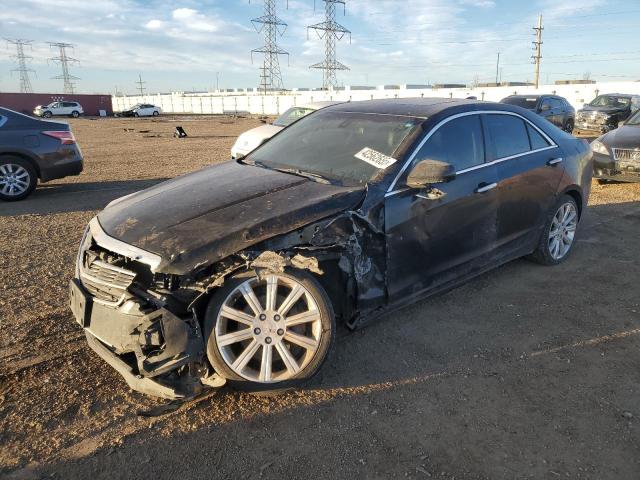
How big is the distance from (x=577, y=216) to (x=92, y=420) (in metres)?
4.97

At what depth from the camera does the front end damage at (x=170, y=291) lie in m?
2.58

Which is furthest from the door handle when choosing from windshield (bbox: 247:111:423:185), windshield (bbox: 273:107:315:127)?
windshield (bbox: 273:107:315:127)

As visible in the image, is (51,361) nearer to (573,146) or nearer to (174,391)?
(174,391)

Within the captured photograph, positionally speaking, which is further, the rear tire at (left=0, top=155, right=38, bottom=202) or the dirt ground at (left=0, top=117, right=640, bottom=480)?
the rear tire at (left=0, top=155, right=38, bottom=202)

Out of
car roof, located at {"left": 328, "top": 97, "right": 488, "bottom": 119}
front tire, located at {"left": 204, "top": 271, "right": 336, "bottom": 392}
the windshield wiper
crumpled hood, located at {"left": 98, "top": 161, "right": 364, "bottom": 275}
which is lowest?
front tire, located at {"left": 204, "top": 271, "right": 336, "bottom": 392}

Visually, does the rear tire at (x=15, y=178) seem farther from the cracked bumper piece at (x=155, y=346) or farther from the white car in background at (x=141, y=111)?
the white car in background at (x=141, y=111)

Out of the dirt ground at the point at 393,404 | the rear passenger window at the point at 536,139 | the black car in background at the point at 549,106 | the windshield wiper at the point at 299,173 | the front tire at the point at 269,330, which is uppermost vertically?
the black car in background at the point at 549,106

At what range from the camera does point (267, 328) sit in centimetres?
283

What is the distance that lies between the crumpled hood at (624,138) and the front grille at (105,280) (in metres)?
8.86

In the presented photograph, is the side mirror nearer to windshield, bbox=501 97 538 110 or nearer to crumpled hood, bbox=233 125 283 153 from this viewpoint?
crumpled hood, bbox=233 125 283 153

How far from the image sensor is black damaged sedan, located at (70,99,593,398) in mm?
2643

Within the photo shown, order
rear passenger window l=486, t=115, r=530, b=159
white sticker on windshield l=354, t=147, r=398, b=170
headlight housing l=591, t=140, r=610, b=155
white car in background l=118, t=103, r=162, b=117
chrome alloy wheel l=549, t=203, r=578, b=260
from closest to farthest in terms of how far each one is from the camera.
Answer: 1. white sticker on windshield l=354, t=147, r=398, b=170
2. rear passenger window l=486, t=115, r=530, b=159
3. chrome alloy wheel l=549, t=203, r=578, b=260
4. headlight housing l=591, t=140, r=610, b=155
5. white car in background l=118, t=103, r=162, b=117

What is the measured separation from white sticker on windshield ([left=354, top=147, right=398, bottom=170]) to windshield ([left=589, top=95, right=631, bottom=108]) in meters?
21.2

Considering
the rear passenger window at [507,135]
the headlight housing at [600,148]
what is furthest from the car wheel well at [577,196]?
the headlight housing at [600,148]
